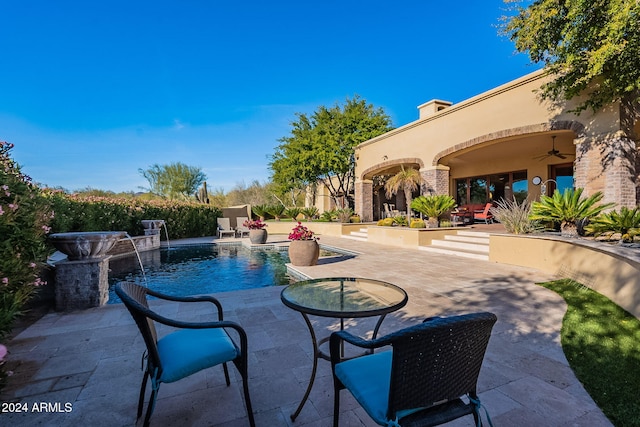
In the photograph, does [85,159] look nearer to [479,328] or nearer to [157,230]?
[157,230]

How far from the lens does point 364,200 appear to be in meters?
16.0

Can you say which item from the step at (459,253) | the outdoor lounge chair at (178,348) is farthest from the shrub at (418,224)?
the outdoor lounge chair at (178,348)

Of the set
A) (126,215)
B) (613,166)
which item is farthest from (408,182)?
(126,215)

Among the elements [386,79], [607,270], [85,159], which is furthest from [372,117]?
[85,159]

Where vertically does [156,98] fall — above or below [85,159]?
above

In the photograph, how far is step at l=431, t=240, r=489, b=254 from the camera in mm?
7766

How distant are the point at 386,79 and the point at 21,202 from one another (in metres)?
16.9

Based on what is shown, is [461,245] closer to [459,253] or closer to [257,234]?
[459,253]

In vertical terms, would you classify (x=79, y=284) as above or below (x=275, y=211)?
below

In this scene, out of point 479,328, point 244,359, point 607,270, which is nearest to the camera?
point 479,328

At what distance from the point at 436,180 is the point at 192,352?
1142 cm

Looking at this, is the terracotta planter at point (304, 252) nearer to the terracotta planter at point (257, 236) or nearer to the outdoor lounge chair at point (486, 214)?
Result: the terracotta planter at point (257, 236)

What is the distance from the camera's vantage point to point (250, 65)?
13750mm

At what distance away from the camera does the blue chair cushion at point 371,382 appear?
1.29 meters
